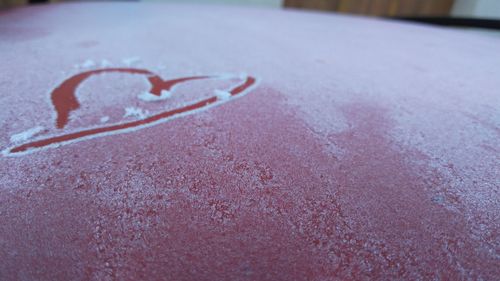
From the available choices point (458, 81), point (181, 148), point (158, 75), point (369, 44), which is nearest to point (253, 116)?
point (181, 148)

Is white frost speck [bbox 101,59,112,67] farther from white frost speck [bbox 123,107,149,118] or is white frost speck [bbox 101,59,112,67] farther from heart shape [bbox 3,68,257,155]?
white frost speck [bbox 123,107,149,118]

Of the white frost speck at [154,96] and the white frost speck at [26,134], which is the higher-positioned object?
the white frost speck at [154,96]

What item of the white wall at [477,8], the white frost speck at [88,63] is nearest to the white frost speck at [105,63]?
the white frost speck at [88,63]

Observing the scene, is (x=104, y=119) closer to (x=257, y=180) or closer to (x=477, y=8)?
(x=257, y=180)

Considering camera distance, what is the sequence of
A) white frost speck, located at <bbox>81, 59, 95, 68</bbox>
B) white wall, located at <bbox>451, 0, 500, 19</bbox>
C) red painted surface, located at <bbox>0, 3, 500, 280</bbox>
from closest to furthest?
red painted surface, located at <bbox>0, 3, 500, 280</bbox> < white frost speck, located at <bbox>81, 59, 95, 68</bbox> < white wall, located at <bbox>451, 0, 500, 19</bbox>

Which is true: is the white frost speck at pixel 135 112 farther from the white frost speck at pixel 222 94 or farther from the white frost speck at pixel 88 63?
the white frost speck at pixel 88 63

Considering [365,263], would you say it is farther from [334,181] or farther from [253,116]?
[253,116]

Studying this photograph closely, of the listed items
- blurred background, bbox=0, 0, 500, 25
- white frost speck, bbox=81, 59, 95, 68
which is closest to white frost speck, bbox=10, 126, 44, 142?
white frost speck, bbox=81, 59, 95, 68
